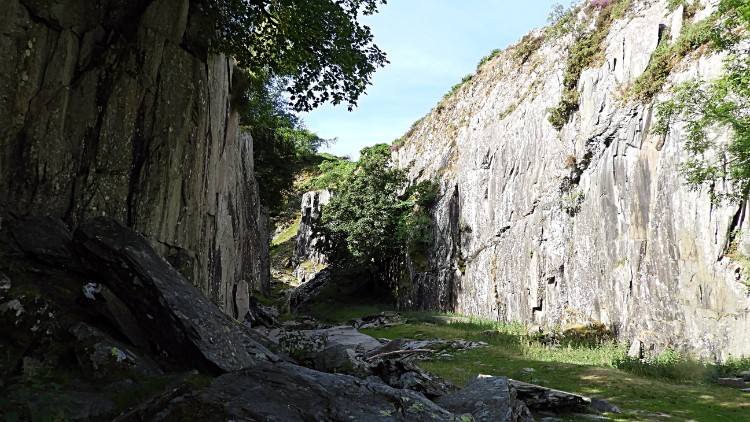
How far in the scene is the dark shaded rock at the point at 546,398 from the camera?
20.7 ft

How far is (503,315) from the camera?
19.6 meters

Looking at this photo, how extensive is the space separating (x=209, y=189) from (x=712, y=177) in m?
11.7

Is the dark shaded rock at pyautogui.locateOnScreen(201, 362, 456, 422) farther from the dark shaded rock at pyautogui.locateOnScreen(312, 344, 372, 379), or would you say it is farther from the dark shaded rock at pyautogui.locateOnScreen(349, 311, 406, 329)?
the dark shaded rock at pyautogui.locateOnScreen(349, 311, 406, 329)

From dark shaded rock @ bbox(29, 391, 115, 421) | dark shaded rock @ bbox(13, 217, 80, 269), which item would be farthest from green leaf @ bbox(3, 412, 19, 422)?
dark shaded rock @ bbox(13, 217, 80, 269)

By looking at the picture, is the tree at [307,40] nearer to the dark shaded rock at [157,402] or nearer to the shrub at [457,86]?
the dark shaded rock at [157,402]

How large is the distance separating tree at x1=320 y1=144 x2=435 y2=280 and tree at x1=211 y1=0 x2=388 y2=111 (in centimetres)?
1732

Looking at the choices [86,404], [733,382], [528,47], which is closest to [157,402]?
[86,404]

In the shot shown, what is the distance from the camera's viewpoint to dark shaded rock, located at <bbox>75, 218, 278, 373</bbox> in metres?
5.10

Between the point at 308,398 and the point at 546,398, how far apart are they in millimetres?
3658

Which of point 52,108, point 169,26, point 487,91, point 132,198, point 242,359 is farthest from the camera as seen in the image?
point 487,91

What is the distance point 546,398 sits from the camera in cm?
634

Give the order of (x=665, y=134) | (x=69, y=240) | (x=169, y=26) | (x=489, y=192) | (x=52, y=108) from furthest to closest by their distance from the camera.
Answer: (x=489, y=192) → (x=665, y=134) → (x=169, y=26) → (x=52, y=108) → (x=69, y=240)

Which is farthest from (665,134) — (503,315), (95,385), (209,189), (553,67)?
(95,385)

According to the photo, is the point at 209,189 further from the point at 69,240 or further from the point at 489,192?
the point at 489,192
